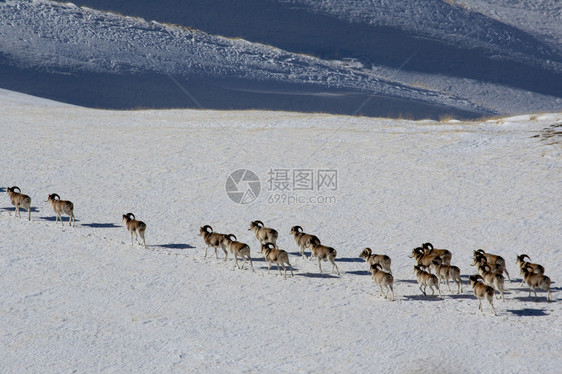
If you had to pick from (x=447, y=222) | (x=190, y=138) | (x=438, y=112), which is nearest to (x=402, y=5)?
(x=438, y=112)

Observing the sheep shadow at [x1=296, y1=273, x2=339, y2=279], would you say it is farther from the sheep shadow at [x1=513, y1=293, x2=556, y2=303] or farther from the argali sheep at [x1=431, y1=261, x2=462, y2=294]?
the sheep shadow at [x1=513, y1=293, x2=556, y2=303]

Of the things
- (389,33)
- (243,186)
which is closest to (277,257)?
(243,186)

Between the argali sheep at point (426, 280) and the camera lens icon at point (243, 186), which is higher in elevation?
the camera lens icon at point (243, 186)

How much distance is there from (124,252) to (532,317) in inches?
476

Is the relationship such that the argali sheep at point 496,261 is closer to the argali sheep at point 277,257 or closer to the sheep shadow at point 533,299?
the sheep shadow at point 533,299

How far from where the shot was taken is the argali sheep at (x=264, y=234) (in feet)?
71.0

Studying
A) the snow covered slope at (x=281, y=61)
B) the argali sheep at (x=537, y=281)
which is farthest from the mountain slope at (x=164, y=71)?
the argali sheep at (x=537, y=281)

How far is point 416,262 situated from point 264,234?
4.95 m

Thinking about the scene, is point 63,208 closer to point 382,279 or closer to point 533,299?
point 382,279

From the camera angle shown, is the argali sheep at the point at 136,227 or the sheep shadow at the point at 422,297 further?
the argali sheep at the point at 136,227

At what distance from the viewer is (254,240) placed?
22.8 meters

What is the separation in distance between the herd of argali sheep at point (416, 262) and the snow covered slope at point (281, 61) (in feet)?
126

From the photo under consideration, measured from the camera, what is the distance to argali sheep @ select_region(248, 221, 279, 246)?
21641 mm

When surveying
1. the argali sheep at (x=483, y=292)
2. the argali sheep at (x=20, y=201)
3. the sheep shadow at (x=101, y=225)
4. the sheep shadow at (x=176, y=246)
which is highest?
the argali sheep at (x=20, y=201)
